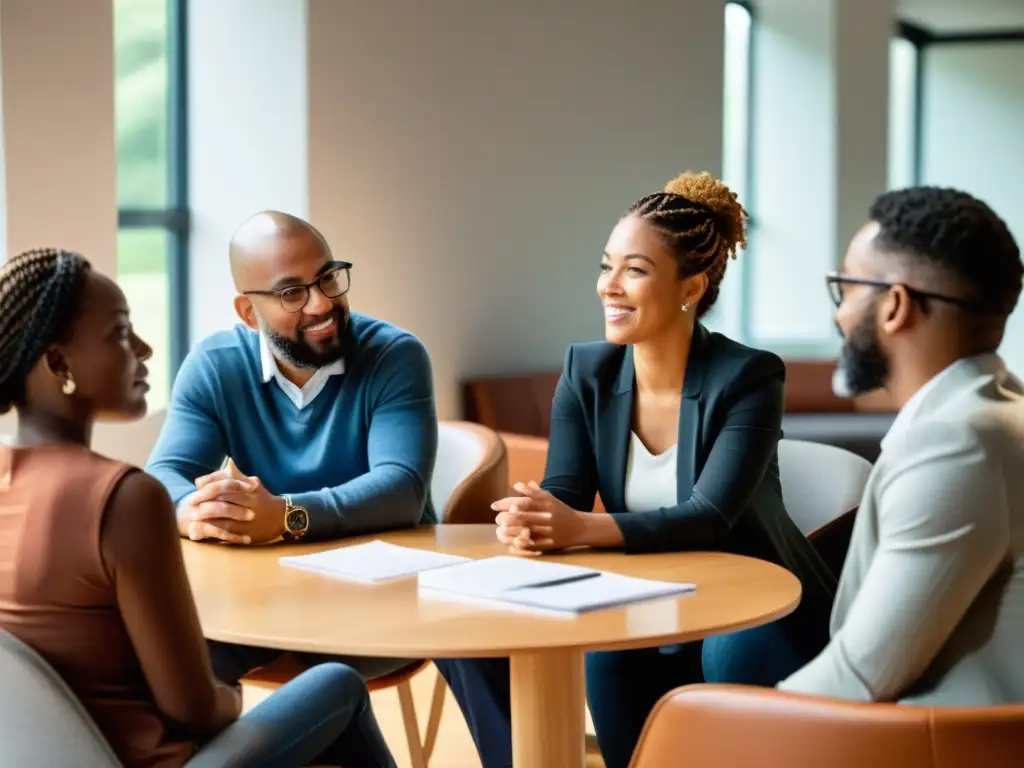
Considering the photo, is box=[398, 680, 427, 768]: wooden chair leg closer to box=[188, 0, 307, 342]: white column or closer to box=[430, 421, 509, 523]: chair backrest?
box=[430, 421, 509, 523]: chair backrest

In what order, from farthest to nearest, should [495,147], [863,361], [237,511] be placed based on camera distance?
[495,147], [237,511], [863,361]

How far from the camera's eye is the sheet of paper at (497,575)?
228 centimetres

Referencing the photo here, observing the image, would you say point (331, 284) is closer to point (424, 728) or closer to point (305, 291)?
point (305, 291)

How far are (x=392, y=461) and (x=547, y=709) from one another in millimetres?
805

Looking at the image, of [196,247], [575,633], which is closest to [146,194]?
[196,247]

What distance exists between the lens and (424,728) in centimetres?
413

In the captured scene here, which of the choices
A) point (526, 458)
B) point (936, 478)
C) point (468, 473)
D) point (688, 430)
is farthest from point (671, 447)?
point (526, 458)

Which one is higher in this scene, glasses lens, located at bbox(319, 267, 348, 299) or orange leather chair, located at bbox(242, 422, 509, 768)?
glasses lens, located at bbox(319, 267, 348, 299)

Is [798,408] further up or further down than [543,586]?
further down

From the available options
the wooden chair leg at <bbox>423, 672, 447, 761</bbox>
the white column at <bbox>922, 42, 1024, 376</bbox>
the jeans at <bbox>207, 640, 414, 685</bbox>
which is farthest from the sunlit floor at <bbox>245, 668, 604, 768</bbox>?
the white column at <bbox>922, 42, 1024, 376</bbox>

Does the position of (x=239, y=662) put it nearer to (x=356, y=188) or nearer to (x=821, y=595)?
(x=821, y=595)

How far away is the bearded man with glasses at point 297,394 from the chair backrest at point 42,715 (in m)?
1.27

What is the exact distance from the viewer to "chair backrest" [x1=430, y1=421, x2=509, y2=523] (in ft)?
10.7

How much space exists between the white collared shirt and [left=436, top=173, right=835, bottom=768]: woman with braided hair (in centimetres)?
49
